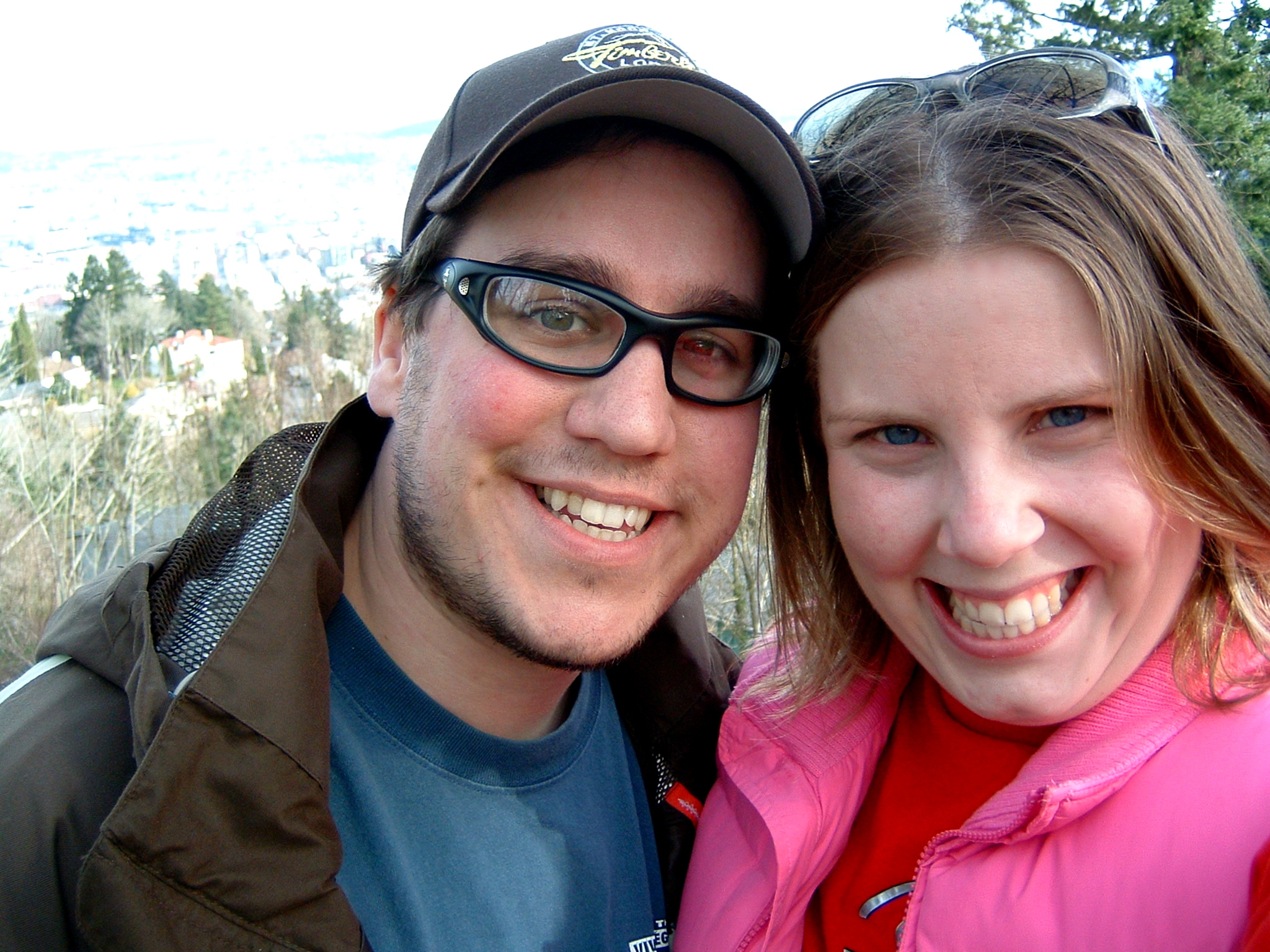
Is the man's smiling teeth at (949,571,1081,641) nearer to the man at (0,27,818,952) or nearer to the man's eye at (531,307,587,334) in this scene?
the man at (0,27,818,952)

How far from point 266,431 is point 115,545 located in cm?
416

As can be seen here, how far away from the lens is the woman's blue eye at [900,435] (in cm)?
145

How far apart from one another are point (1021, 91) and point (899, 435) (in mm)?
674

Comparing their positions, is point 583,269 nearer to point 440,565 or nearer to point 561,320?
point 561,320

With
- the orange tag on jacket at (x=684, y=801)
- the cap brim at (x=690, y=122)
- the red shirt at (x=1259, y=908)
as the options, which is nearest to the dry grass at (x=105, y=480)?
the orange tag on jacket at (x=684, y=801)

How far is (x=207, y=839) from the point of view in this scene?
1.22 m

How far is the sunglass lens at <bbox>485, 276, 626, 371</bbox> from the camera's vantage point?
5.63 ft

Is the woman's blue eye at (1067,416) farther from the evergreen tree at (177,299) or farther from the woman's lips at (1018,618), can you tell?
the evergreen tree at (177,299)

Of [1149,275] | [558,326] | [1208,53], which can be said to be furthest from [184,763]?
[1208,53]

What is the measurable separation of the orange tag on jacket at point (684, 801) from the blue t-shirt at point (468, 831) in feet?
0.23

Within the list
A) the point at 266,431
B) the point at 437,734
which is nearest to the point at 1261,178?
the point at 437,734

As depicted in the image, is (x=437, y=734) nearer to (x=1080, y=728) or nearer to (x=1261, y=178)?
(x=1080, y=728)

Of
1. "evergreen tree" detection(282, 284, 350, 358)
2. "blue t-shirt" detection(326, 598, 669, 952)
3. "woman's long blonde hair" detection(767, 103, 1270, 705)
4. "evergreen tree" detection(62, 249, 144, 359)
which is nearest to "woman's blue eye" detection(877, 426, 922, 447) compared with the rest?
"woman's long blonde hair" detection(767, 103, 1270, 705)

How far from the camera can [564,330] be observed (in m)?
1.73
